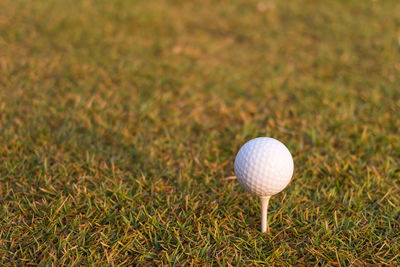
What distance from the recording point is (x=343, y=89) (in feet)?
12.0

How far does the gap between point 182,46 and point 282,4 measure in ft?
7.00

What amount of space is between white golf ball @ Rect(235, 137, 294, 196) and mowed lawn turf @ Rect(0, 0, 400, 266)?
14.5 inches

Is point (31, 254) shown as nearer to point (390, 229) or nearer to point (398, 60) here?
point (390, 229)

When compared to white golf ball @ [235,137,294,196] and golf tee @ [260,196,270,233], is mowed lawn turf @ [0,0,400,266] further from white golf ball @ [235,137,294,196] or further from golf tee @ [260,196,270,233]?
white golf ball @ [235,137,294,196]

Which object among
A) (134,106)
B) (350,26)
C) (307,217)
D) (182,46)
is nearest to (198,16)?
(182,46)

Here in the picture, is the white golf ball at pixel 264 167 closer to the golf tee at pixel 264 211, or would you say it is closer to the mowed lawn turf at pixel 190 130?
the golf tee at pixel 264 211

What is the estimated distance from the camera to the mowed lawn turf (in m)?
2.05

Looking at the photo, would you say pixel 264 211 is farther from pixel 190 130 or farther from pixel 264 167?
pixel 190 130

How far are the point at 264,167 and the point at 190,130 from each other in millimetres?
1312

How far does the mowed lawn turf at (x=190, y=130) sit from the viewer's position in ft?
6.72

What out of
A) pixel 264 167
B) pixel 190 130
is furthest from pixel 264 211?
pixel 190 130

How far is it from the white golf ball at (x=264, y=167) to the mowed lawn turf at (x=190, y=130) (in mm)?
367

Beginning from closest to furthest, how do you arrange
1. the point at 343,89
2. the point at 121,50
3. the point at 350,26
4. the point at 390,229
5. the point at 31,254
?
the point at 31,254 → the point at 390,229 → the point at 343,89 → the point at 121,50 → the point at 350,26

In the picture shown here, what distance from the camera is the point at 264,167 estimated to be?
6.07 feet
